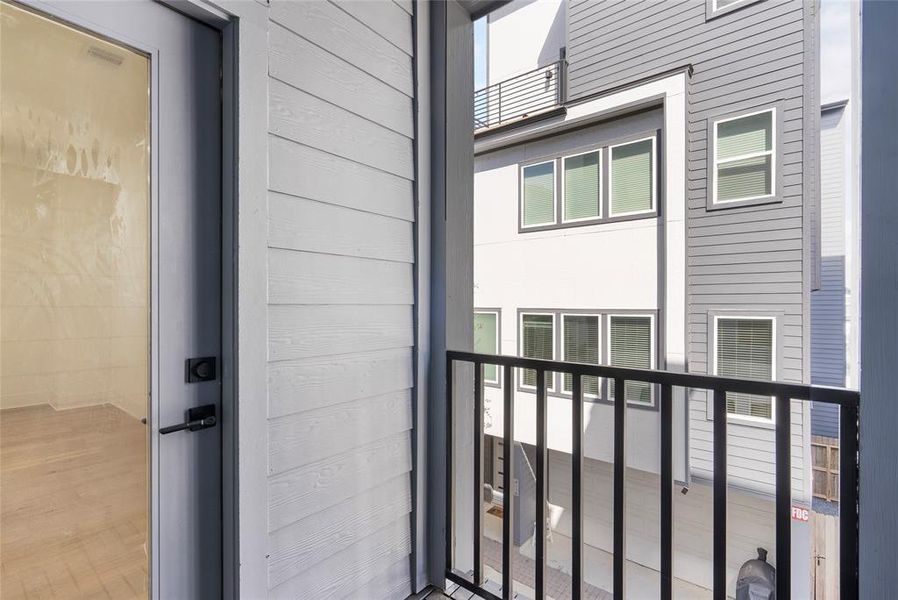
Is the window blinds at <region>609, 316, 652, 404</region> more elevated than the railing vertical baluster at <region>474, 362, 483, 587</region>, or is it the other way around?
the window blinds at <region>609, 316, 652, 404</region>

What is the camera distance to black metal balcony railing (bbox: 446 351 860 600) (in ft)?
2.87

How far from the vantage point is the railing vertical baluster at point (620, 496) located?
47.5 inches

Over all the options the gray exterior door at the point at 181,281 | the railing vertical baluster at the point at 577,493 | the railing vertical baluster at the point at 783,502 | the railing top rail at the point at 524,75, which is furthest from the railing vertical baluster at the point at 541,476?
the railing top rail at the point at 524,75

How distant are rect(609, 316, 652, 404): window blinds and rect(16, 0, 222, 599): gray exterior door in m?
1.63

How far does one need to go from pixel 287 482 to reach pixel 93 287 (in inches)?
26.8

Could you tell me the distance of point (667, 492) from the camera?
114 centimetres

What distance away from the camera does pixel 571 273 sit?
2.26 metres

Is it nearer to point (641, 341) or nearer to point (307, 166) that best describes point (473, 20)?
point (307, 166)

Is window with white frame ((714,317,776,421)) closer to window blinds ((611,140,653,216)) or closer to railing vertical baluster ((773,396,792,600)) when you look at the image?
railing vertical baluster ((773,396,792,600))

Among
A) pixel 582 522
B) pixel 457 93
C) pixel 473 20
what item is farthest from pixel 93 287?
pixel 473 20

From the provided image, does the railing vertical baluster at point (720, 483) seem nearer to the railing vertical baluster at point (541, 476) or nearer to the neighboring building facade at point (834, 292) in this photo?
the neighboring building facade at point (834, 292)

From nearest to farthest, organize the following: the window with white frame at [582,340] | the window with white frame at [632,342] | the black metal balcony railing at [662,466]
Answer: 1. the black metal balcony railing at [662,466]
2. the window with white frame at [632,342]
3. the window with white frame at [582,340]

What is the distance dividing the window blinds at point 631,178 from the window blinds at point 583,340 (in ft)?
1.91

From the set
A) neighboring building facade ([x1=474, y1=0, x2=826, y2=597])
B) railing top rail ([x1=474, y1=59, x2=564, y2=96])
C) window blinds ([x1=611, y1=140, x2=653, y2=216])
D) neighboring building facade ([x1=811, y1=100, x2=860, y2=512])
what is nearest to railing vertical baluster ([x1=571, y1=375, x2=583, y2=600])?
neighboring building facade ([x1=474, y1=0, x2=826, y2=597])
